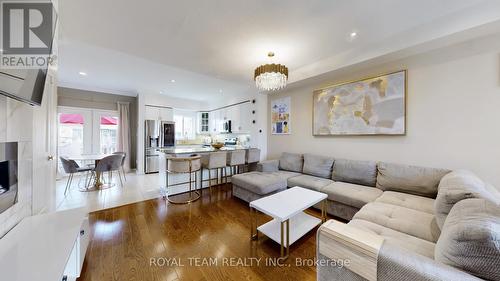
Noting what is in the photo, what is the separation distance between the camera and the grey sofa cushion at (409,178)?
82.6 inches

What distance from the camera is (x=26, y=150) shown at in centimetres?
149

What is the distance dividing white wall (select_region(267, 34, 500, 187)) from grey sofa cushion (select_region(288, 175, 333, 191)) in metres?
0.89

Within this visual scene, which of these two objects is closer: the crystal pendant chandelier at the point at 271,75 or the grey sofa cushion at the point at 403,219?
the grey sofa cushion at the point at 403,219

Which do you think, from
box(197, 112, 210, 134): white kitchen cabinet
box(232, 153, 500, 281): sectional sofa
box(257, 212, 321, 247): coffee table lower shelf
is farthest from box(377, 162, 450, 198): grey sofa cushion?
box(197, 112, 210, 134): white kitchen cabinet

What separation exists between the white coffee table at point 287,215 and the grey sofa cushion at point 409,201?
0.74 meters

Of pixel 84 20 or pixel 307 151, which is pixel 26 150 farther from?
pixel 307 151

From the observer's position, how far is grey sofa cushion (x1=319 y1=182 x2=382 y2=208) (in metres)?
2.21

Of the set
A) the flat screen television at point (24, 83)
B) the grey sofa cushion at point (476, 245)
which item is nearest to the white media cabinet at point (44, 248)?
the flat screen television at point (24, 83)

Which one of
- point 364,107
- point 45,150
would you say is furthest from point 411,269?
point 45,150

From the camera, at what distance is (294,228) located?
6.68ft

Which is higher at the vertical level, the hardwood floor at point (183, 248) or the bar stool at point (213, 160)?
the bar stool at point (213, 160)

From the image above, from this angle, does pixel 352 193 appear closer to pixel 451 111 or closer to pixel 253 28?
pixel 451 111

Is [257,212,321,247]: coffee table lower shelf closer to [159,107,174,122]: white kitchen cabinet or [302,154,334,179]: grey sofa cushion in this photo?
[302,154,334,179]: grey sofa cushion

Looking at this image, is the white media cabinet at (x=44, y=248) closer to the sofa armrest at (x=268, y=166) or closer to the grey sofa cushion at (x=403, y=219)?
the grey sofa cushion at (x=403, y=219)
